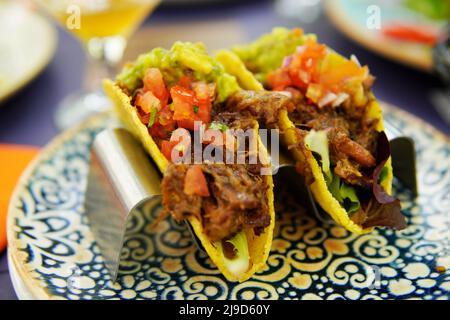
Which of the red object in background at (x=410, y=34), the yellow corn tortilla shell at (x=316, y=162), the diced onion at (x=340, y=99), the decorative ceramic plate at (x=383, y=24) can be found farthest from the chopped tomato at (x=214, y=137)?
the red object in background at (x=410, y=34)

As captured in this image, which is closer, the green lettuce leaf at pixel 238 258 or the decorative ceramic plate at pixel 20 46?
the green lettuce leaf at pixel 238 258

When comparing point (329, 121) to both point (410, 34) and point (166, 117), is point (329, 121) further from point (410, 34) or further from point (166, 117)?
point (410, 34)

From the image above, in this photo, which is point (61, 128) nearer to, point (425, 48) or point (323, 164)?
point (323, 164)

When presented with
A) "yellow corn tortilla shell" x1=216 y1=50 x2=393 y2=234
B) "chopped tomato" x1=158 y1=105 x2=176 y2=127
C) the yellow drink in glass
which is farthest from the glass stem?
"chopped tomato" x1=158 y1=105 x2=176 y2=127

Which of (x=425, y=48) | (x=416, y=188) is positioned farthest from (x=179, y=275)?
(x=425, y=48)

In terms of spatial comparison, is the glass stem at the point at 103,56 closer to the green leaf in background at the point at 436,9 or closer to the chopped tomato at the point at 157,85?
the chopped tomato at the point at 157,85

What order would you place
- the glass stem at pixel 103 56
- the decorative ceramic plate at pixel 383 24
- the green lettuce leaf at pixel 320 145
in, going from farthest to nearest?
1. the glass stem at pixel 103 56
2. the decorative ceramic plate at pixel 383 24
3. the green lettuce leaf at pixel 320 145

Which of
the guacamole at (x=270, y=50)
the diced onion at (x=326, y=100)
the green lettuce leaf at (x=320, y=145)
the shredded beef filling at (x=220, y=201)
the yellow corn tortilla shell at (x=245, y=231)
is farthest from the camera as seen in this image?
the guacamole at (x=270, y=50)
